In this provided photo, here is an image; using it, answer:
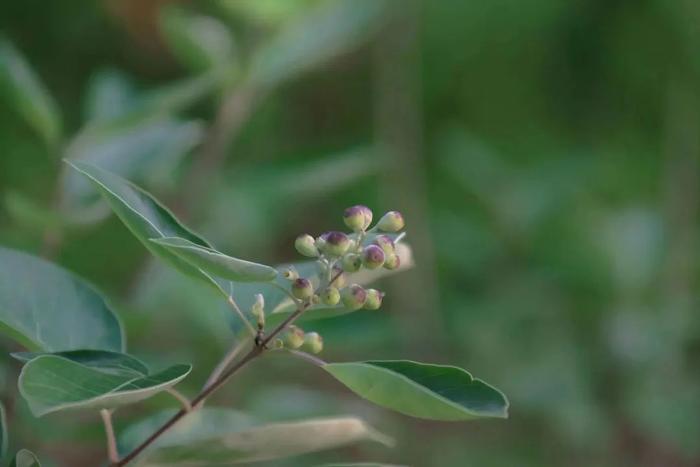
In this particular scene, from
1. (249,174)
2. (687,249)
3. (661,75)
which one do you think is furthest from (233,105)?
(661,75)

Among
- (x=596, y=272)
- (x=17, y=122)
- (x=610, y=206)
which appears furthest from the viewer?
(x=610, y=206)

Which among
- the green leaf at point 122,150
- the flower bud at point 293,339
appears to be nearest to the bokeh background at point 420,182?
the green leaf at point 122,150

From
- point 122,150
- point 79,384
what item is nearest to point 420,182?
point 122,150

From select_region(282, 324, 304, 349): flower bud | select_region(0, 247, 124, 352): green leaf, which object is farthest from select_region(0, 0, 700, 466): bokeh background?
select_region(282, 324, 304, 349): flower bud

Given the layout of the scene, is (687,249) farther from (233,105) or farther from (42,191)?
(42,191)

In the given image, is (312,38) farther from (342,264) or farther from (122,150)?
(342,264)

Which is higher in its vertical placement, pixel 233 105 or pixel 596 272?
pixel 233 105

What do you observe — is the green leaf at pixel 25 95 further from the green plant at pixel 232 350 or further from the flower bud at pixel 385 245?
the flower bud at pixel 385 245
